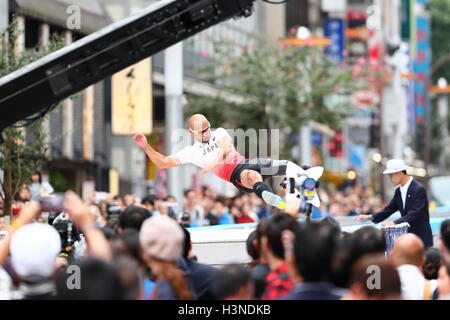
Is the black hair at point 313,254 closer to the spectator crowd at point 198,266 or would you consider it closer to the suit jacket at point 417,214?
the spectator crowd at point 198,266

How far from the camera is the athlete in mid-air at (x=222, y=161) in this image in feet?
46.5

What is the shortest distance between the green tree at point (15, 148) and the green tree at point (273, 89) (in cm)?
1889

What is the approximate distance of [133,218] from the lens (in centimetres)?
956

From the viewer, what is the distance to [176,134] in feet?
72.8

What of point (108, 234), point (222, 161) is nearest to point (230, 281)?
point (108, 234)

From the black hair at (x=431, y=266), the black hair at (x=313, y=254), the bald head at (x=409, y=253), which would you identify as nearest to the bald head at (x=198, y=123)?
the black hair at (x=431, y=266)

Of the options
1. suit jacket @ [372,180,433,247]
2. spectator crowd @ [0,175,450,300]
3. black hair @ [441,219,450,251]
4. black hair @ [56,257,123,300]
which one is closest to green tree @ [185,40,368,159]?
suit jacket @ [372,180,433,247]

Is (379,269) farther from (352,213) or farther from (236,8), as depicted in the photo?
(352,213)

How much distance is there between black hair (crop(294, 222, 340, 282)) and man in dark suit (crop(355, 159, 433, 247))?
22.5 ft

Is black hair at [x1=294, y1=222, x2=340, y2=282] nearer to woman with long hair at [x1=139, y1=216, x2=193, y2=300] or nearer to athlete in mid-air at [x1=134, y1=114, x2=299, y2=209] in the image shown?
woman with long hair at [x1=139, y1=216, x2=193, y2=300]

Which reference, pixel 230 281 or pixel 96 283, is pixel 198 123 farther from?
pixel 96 283

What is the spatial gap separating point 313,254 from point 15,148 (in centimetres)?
1181
